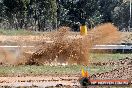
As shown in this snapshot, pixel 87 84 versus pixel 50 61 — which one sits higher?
pixel 87 84

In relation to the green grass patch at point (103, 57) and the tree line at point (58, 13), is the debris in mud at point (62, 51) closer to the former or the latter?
the green grass patch at point (103, 57)

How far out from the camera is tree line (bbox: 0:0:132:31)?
207 ft

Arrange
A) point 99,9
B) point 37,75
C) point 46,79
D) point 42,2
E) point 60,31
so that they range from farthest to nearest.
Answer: point 99,9 < point 42,2 < point 60,31 < point 37,75 < point 46,79

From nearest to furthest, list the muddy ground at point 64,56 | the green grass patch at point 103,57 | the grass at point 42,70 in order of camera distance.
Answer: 1. the muddy ground at point 64,56
2. the grass at point 42,70
3. the green grass patch at point 103,57

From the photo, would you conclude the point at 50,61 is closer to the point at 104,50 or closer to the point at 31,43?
the point at 31,43

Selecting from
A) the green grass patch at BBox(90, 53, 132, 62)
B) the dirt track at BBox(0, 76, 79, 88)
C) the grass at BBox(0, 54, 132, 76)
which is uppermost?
the dirt track at BBox(0, 76, 79, 88)

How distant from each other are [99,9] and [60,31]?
2641 inches

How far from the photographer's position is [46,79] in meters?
14.2

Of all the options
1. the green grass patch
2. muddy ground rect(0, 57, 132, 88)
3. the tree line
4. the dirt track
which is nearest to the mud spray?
the green grass patch

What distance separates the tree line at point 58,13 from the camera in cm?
6303

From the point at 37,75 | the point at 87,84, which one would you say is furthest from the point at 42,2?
the point at 87,84

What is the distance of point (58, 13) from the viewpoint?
76812 millimetres

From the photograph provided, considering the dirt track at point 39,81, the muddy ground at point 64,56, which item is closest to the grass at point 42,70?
the muddy ground at point 64,56

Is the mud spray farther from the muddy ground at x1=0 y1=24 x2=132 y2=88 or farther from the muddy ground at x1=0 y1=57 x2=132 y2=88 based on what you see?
the muddy ground at x1=0 y1=57 x2=132 y2=88
